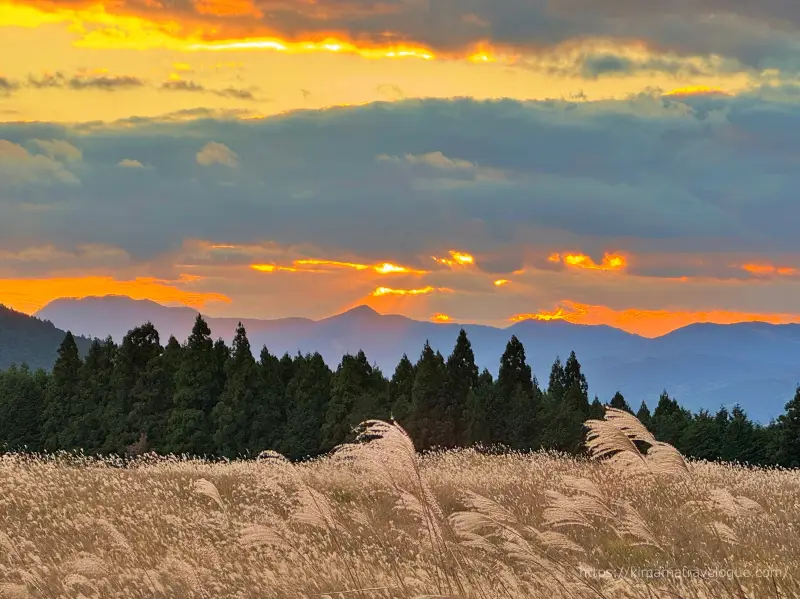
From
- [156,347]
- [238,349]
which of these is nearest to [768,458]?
[238,349]

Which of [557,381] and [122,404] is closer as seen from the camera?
[122,404]

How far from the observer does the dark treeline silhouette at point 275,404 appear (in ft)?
144

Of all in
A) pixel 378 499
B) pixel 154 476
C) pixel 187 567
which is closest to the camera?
pixel 187 567

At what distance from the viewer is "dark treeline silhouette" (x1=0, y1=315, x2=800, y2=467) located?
144ft

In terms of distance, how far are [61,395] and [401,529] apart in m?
44.8

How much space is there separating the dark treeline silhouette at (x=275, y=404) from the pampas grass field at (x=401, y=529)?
23.1 meters

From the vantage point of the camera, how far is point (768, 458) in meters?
52.2

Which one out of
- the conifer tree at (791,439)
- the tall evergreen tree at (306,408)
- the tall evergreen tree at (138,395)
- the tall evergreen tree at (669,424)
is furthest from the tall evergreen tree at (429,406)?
the conifer tree at (791,439)

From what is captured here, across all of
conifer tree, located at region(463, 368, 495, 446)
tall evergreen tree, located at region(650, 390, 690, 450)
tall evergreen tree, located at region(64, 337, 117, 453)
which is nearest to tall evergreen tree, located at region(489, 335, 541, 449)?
conifer tree, located at region(463, 368, 495, 446)

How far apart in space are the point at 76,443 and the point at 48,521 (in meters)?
39.1

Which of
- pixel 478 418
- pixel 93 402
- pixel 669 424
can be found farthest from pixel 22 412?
pixel 669 424

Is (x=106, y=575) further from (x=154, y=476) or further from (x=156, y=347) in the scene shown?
(x=156, y=347)

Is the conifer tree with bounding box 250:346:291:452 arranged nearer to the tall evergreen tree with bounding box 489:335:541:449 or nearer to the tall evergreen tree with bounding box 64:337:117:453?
the tall evergreen tree with bounding box 64:337:117:453

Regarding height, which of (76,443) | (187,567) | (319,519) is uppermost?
(319,519)
